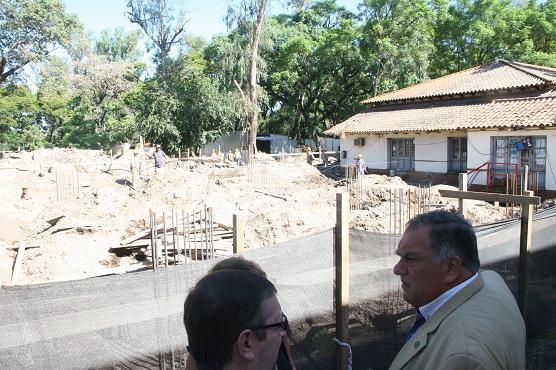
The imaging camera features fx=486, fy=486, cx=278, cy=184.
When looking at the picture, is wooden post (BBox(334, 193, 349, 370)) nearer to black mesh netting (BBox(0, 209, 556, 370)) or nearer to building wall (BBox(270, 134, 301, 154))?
black mesh netting (BBox(0, 209, 556, 370))

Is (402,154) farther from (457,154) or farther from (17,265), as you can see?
(17,265)

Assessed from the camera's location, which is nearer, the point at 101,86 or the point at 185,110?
the point at 185,110

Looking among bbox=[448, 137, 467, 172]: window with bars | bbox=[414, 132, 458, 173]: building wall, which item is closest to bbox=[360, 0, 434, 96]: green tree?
bbox=[414, 132, 458, 173]: building wall

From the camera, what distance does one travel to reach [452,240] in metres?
2.24

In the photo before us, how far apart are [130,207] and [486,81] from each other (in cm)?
1811

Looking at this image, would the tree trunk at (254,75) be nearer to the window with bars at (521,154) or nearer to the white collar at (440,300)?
the window with bars at (521,154)

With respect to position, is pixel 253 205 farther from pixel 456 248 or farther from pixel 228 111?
pixel 228 111

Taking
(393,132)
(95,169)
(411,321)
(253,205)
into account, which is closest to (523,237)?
(411,321)

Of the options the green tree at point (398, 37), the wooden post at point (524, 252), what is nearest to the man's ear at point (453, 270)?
the wooden post at point (524, 252)

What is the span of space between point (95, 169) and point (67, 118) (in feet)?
89.7

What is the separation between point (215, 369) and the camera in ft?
5.05

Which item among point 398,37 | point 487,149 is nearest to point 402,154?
point 487,149

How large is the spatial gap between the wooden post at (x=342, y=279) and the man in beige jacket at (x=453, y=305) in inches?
72.3

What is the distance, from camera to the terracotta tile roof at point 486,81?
21766mm
